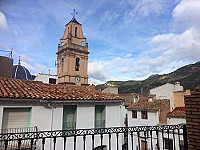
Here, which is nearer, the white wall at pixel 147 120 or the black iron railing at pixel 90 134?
the black iron railing at pixel 90 134

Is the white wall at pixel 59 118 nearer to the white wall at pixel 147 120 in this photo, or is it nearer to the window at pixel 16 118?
the window at pixel 16 118

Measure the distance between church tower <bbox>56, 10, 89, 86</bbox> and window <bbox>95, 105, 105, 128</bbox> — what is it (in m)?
18.7

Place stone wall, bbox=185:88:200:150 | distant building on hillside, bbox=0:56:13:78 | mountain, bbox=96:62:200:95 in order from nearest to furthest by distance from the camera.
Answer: stone wall, bbox=185:88:200:150 → distant building on hillside, bbox=0:56:13:78 → mountain, bbox=96:62:200:95

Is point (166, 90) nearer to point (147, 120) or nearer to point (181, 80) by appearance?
point (147, 120)

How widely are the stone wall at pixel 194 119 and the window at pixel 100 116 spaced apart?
8.66 metres

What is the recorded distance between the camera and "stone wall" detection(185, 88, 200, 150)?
2.92m

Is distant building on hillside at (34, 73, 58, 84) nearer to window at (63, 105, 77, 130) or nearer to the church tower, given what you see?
the church tower

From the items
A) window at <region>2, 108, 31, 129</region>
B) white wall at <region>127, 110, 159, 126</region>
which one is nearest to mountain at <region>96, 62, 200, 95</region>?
white wall at <region>127, 110, 159, 126</region>

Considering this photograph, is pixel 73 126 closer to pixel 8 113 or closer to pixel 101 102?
pixel 101 102

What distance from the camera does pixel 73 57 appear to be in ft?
99.9

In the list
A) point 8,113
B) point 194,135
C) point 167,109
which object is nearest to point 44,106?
point 8,113

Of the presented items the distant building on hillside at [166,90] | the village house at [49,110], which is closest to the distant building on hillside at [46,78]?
the village house at [49,110]

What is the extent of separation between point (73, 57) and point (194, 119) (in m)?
28.9

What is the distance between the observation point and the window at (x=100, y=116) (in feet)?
36.7
